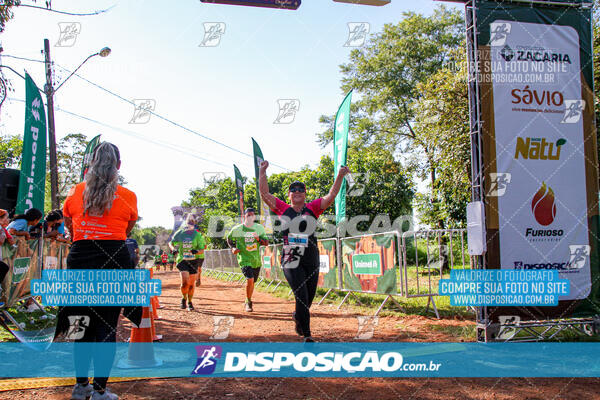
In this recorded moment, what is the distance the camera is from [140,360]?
460 centimetres

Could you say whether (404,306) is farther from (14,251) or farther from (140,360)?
(14,251)

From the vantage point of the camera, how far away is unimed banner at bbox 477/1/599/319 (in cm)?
580

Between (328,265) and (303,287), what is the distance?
5.83 meters

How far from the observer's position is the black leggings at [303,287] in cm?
513

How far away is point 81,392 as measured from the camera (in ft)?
10.2

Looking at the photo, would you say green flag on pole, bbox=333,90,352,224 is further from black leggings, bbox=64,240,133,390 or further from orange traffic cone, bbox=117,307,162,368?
black leggings, bbox=64,240,133,390

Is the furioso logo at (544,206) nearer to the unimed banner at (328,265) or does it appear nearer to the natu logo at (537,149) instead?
the natu logo at (537,149)

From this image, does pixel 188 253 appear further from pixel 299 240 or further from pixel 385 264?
pixel 299 240

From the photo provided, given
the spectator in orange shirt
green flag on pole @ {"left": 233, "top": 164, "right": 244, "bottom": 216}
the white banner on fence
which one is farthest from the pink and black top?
green flag on pole @ {"left": 233, "top": 164, "right": 244, "bottom": 216}

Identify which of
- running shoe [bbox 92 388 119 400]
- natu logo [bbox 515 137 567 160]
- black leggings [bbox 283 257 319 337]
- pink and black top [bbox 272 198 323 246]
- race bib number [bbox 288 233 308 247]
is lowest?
running shoe [bbox 92 388 119 400]

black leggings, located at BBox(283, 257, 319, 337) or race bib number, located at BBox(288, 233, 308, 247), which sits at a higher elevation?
race bib number, located at BBox(288, 233, 308, 247)

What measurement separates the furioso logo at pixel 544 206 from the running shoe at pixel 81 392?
5541 mm

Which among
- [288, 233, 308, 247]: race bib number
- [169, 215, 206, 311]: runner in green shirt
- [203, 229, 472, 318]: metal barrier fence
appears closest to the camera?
[288, 233, 308, 247]: race bib number

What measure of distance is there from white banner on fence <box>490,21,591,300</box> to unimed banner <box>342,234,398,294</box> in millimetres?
2620
